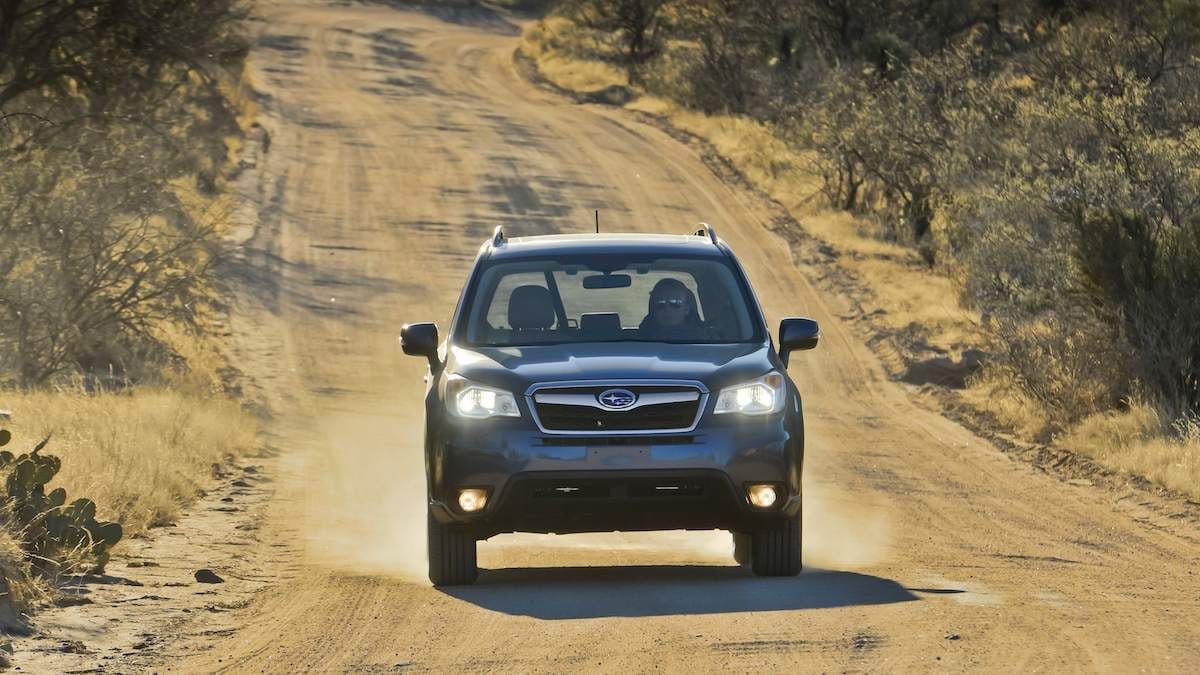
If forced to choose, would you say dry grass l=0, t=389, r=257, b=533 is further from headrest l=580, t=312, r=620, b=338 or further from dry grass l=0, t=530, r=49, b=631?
headrest l=580, t=312, r=620, b=338

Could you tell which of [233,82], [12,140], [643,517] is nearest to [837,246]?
[12,140]

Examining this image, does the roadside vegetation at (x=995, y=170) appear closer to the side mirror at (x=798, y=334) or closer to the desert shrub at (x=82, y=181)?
the side mirror at (x=798, y=334)

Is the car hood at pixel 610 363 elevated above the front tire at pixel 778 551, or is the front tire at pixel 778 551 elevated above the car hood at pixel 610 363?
the car hood at pixel 610 363

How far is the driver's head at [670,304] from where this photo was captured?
388 inches

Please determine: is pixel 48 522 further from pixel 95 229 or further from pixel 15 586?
pixel 95 229

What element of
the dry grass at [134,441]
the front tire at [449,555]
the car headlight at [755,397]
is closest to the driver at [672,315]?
the car headlight at [755,397]

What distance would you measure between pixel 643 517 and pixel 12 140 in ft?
44.1

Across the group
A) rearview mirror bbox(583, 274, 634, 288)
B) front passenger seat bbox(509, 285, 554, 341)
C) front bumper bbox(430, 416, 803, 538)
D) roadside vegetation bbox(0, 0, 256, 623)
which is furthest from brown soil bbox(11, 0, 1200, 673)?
rearview mirror bbox(583, 274, 634, 288)

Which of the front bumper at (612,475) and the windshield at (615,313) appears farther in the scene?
the windshield at (615,313)

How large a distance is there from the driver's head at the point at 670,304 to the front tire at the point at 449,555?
159 cm

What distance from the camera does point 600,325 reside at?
9.81m

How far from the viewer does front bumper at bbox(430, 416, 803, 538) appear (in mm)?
8648

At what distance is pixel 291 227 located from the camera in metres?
32.4

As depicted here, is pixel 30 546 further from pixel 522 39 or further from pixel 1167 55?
pixel 522 39
